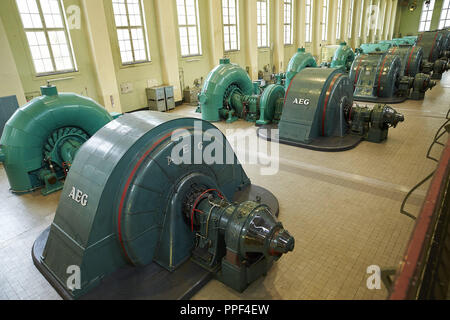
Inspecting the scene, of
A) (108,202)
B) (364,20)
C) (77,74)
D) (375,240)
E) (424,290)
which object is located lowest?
(375,240)

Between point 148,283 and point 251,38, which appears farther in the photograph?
point 251,38

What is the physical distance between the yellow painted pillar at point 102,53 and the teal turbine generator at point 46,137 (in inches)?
150

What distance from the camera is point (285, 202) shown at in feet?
13.7

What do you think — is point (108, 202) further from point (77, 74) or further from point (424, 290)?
point (77, 74)

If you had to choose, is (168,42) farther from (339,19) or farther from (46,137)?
(339,19)

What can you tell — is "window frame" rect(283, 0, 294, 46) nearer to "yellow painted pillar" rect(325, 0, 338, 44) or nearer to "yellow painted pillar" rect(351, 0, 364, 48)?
"yellow painted pillar" rect(325, 0, 338, 44)

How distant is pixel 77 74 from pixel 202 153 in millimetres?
6692

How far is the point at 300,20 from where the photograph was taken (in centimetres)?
1659

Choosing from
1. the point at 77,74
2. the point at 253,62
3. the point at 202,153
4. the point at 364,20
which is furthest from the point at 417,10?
the point at 202,153

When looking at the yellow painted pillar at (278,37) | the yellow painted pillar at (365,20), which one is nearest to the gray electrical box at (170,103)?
the yellow painted pillar at (278,37)

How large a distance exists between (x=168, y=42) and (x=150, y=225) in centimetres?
858

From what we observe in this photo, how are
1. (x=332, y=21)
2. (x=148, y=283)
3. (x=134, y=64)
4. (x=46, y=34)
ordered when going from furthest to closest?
(x=332, y=21) < (x=134, y=64) < (x=46, y=34) < (x=148, y=283)

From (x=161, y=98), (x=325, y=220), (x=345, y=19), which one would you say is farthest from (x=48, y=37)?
(x=345, y=19)

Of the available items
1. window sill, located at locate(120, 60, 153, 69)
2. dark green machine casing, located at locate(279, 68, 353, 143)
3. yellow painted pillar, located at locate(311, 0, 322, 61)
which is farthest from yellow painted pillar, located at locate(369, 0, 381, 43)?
dark green machine casing, located at locate(279, 68, 353, 143)
